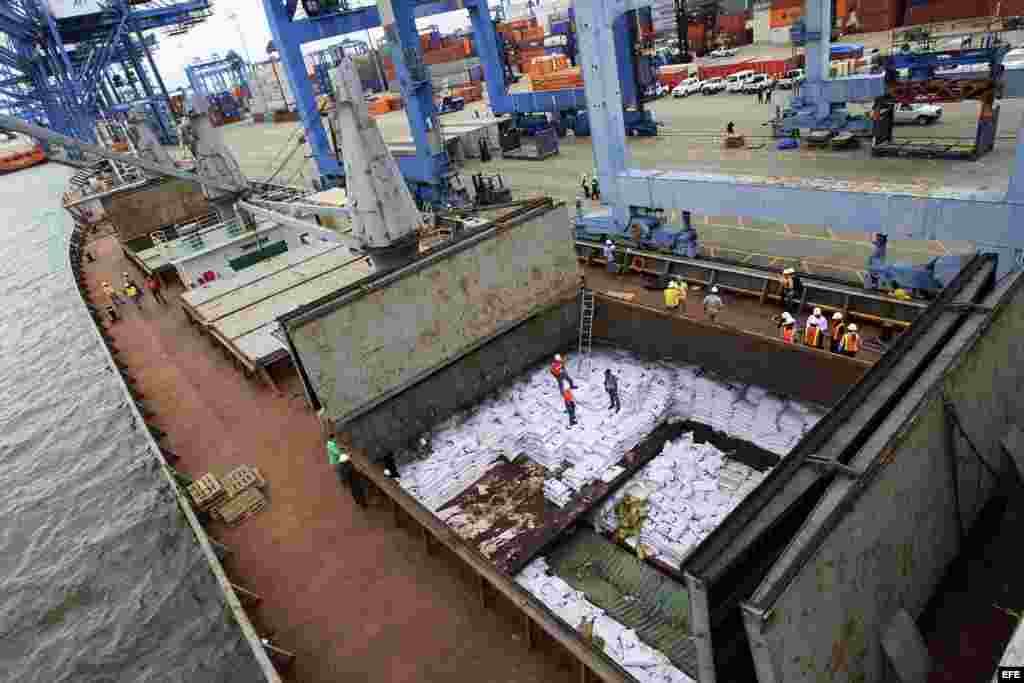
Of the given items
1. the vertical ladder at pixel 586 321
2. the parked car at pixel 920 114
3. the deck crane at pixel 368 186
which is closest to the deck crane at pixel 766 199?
the vertical ladder at pixel 586 321

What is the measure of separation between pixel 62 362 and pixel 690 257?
27.4 meters

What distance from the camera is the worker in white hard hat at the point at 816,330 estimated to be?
12148 millimetres

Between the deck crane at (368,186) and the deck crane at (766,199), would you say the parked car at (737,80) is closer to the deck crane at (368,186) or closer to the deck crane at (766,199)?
the deck crane at (766,199)

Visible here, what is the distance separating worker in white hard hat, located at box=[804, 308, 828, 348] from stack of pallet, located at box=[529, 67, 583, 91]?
3329cm

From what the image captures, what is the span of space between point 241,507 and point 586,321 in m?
9.69

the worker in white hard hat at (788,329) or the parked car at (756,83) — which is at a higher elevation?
the parked car at (756,83)

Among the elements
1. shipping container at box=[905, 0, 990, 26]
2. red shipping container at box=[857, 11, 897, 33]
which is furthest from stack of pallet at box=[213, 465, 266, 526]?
red shipping container at box=[857, 11, 897, 33]

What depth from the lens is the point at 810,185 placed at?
531 inches

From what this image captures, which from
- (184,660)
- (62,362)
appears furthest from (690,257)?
(62,362)

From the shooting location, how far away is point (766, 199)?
46.3 ft

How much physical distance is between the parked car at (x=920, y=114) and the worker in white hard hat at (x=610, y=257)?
71.5 ft

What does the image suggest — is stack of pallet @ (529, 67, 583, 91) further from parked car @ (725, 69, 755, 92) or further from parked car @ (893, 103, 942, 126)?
parked car @ (893, 103, 942, 126)

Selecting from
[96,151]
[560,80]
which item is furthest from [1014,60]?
[96,151]

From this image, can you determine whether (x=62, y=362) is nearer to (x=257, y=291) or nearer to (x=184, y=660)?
(x=257, y=291)
